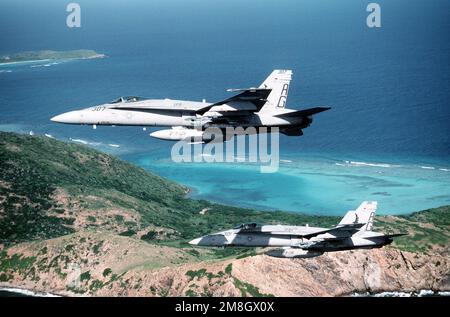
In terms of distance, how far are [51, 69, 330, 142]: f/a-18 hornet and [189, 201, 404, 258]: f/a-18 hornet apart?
1296cm

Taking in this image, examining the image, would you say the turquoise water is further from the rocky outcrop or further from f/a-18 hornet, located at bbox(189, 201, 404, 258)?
f/a-18 hornet, located at bbox(189, 201, 404, 258)

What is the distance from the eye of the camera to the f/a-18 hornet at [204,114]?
230 ft

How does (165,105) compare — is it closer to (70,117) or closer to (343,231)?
(70,117)

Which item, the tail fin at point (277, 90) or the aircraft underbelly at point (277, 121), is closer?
the aircraft underbelly at point (277, 121)

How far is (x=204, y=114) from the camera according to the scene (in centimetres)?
7144

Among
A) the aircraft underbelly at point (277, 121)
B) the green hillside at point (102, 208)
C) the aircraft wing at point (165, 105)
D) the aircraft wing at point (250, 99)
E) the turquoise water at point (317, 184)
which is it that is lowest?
the turquoise water at point (317, 184)

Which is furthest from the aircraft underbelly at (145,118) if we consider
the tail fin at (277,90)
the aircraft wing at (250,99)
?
the tail fin at (277,90)

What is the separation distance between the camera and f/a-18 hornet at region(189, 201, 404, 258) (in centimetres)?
7912

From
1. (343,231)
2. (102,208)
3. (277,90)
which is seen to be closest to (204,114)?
(277,90)

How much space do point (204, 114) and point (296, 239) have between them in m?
20.0

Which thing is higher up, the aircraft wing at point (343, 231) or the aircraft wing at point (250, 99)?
the aircraft wing at point (250, 99)

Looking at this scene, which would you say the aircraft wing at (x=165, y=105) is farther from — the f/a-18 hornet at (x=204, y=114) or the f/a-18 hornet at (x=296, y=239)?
the f/a-18 hornet at (x=296, y=239)

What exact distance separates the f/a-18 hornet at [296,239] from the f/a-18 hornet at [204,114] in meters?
13.0
